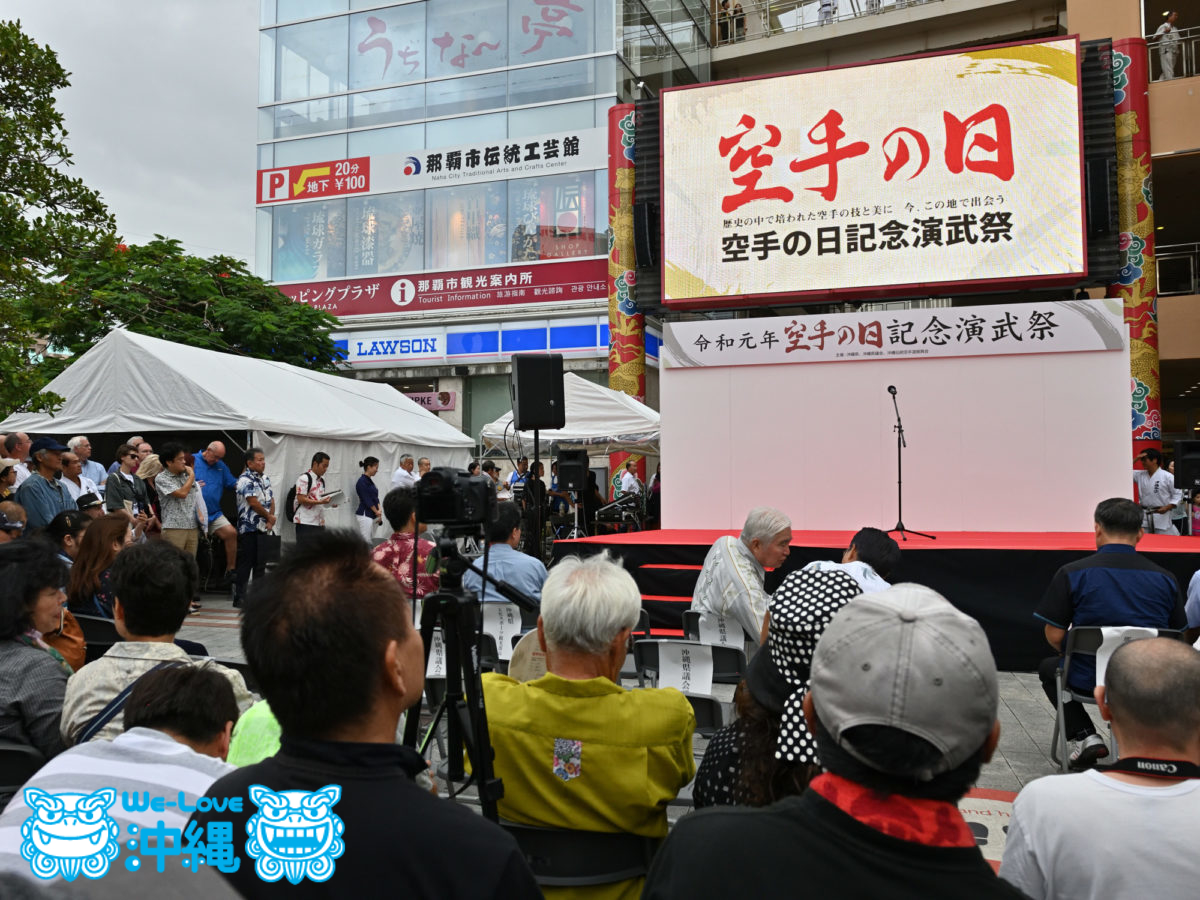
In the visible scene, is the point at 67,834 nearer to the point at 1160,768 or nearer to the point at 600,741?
the point at 600,741

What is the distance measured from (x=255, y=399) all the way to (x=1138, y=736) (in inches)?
361

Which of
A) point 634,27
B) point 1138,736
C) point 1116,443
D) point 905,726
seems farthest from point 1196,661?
point 634,27

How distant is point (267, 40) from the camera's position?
2077 cm

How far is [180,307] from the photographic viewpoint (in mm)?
14945

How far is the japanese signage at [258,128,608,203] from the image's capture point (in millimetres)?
18062

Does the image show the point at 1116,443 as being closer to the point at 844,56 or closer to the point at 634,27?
the point at 844,56

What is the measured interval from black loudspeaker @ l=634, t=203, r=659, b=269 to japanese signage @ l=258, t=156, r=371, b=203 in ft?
31.3

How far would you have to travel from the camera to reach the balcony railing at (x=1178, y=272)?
1409 cm

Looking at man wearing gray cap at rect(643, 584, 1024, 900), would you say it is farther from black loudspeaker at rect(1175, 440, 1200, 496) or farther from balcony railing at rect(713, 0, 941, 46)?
balcony railing at rect(713, 0, 941, 46)

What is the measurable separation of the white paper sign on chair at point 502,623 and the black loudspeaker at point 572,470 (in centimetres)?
779

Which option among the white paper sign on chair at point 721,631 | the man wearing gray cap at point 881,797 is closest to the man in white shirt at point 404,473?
the white paper sign on chair at point 721,631

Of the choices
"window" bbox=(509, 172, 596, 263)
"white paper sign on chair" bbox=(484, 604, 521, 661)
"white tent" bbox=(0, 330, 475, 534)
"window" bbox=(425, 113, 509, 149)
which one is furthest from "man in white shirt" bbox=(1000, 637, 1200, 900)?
"window" bbox=(425, 113, 509, 149)

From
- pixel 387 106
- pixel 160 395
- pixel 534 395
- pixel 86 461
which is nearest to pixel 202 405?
pixel 160 395

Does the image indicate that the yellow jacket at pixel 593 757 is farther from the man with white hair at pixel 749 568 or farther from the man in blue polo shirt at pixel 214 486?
the man in blue polo shirt at pixel 214 486
